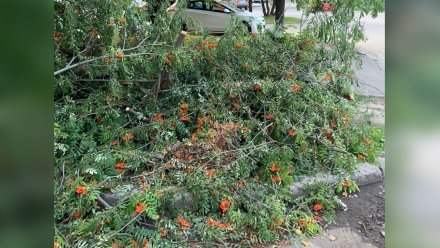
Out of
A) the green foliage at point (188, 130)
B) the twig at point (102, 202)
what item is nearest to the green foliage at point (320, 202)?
the green foliage at point (188, 130)

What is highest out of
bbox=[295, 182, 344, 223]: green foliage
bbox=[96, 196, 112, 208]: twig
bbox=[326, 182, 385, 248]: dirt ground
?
bbox=[96, 196, 112, 208]: twig

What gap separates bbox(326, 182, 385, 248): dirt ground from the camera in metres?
3.15

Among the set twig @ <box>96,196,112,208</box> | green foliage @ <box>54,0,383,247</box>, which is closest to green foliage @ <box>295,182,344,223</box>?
green foliage @ <box>54,0,383,247</box>

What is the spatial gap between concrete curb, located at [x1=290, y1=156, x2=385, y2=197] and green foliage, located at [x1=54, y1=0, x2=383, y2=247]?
0.09 meters

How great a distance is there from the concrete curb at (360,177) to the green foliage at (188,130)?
0.30 feet

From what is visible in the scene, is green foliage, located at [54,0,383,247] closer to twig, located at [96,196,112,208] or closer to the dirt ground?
twig, located at [96,196,112,208]

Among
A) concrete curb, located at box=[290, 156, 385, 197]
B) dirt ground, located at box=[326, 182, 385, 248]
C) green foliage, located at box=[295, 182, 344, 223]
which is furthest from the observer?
concrete curb, located at box=[290, 156, 385, 197]

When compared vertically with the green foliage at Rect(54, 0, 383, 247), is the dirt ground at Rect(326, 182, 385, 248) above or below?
below

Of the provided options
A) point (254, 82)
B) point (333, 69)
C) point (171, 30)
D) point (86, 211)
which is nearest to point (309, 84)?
point (333, 69)

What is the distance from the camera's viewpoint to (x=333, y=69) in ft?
16.4

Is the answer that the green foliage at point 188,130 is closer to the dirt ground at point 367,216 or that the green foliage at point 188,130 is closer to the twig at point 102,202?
the twig at point 102,202

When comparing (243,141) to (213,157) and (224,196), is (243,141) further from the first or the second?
(224,196)

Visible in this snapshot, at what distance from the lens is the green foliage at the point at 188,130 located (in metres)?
2.93
